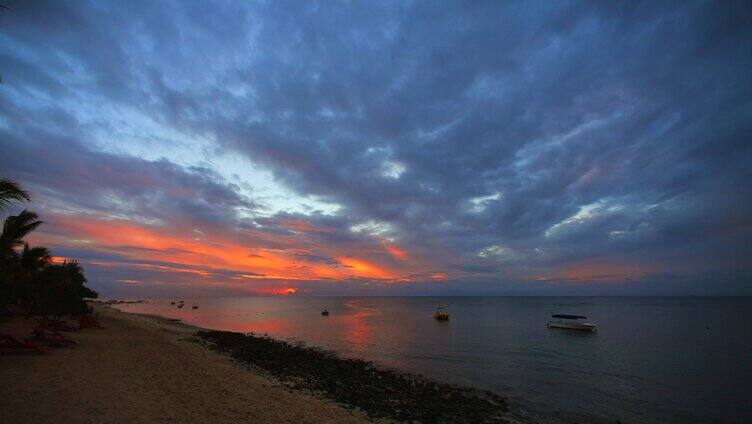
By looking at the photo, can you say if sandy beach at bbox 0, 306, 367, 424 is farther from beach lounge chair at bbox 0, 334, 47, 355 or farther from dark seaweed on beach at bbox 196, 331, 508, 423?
dark seaweed on beach at bbox 196, 331, 508, 423

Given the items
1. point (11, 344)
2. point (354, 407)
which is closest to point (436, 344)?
point (354, 407)

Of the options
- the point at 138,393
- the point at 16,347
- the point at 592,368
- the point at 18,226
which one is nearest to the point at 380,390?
the point at 138,393

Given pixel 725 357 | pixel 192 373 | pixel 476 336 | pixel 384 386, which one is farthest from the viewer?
pixel 476 336

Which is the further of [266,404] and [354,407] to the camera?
[354,407]

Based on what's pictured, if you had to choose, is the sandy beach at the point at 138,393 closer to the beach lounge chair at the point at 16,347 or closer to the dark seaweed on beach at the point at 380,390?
the beach lounge chair at the point at 16,347

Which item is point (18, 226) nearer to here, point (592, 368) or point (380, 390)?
point (380, 390)

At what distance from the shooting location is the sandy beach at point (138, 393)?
36.3 ft

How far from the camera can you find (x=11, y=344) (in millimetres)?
17000

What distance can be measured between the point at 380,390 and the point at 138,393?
44.6ft

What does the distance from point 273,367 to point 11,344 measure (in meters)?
15.2

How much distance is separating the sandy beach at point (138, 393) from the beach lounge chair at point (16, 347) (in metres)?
0.41

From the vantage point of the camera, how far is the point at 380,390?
22234 mm

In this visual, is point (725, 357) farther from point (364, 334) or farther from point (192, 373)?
point (192, 373)

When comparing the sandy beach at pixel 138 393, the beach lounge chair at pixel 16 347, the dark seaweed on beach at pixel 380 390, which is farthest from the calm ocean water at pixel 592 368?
the beach lounge chair at pixel 16 347
